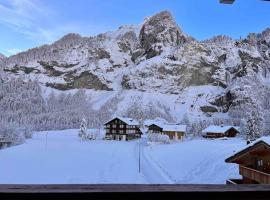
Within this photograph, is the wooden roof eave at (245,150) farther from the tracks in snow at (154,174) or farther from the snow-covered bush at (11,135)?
the snow-covered bush at (11,135)

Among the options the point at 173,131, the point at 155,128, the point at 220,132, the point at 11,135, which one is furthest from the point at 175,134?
the point at 11,135

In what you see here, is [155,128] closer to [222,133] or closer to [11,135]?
[222,133]

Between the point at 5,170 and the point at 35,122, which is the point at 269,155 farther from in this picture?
the point at 35,122

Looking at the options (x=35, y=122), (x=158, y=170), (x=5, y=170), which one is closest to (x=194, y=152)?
(x=158, y=170)

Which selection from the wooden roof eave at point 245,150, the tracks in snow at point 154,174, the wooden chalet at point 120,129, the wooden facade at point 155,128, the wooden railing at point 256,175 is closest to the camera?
the wooden railing at point 256,175

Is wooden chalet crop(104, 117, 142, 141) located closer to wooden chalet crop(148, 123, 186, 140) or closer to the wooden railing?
wooden chalet crop(148, 123, 186, 140)

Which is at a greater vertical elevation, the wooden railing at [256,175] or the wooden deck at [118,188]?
the wooden deck at [118,188]

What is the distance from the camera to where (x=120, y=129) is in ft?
292

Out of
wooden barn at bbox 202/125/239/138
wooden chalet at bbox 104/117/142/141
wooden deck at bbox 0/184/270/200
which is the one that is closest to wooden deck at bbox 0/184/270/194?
wooden deck at bbox 0/184/270/200

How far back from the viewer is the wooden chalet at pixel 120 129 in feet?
290

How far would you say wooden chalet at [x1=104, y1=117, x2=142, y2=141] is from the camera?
88375 mm

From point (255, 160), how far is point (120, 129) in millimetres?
71679

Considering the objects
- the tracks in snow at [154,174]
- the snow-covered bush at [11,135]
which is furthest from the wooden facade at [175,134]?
the tracks in snow at [154,174]

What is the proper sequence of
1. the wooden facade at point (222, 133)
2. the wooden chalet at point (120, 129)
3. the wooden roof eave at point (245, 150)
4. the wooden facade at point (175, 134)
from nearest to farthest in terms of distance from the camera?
the wooden roof eave at point (245, 150) < the wooden facade at point (222, 133) < the wooden chalet at point (120, 129) < the wooden facade at point (175, 134)
